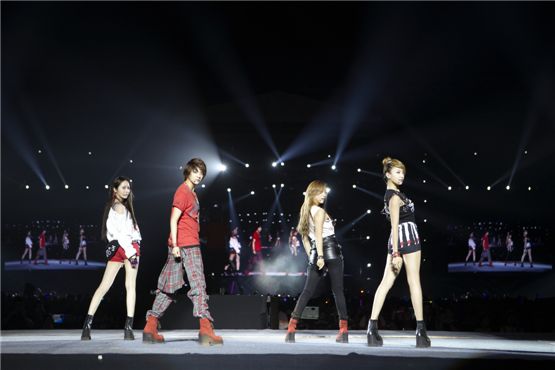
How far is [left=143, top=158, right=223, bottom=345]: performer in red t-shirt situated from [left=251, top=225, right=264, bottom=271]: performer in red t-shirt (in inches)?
496

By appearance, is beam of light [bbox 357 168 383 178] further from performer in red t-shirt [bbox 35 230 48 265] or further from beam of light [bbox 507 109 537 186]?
performer in red t-shirt [bbox 35 230 48 265]

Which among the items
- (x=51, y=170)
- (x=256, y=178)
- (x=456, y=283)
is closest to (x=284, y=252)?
(x=256, y=178)

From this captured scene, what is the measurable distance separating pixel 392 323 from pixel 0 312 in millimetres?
6774

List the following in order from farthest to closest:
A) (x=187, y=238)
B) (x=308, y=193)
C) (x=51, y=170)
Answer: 1. (x=51, y=170)
2. (x=308, y=193)
3. (x=187, y=238)

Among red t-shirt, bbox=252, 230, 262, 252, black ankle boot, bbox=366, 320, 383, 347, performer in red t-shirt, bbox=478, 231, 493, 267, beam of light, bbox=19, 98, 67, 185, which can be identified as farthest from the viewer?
red t-shirt, bbox=252, 230, 262, 252

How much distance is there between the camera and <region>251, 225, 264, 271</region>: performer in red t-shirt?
59.6 ft

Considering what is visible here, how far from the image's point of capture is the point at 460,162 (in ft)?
54.1

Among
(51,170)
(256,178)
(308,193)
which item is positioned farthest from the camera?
(256,178)

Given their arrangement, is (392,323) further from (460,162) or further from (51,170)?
(51,170)

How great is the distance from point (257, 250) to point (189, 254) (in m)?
12.9

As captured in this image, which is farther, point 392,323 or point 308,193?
point 392,323

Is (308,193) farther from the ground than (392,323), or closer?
farther from the ground

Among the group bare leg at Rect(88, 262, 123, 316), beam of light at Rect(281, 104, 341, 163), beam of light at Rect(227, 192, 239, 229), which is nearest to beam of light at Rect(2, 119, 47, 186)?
beam of light at Rect(227, 192, 239, 229)

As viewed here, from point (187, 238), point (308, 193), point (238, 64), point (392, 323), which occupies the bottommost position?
point (392, 323)
